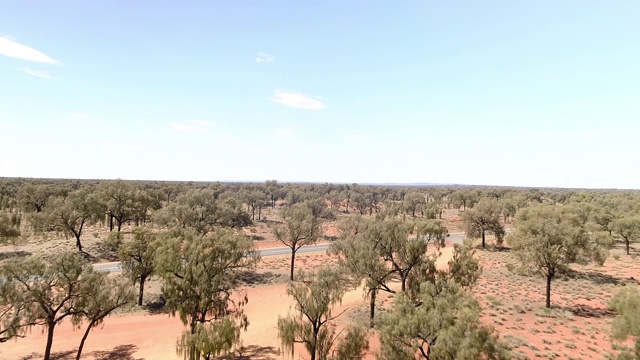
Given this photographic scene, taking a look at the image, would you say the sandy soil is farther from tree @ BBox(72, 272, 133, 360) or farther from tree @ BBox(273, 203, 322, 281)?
tree @ BBox(273, 203, 322, 281)

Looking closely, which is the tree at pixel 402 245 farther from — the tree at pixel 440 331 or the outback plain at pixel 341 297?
the tree at pixel 440 331

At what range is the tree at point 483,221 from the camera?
226 feet

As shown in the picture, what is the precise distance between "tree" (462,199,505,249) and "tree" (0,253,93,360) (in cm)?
6615

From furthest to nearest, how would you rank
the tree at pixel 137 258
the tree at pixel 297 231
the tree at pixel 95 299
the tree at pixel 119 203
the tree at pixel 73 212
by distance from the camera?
the tree at pixel 119 203 < the tree at pixel 73 212 < the tree at pixel 297 231 < the tree at pixel 137 258 < the tree at pixel 95 299

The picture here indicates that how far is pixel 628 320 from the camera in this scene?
58.2ft

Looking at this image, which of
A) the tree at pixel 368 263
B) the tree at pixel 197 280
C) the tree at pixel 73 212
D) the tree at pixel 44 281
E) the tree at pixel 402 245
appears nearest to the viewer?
the tree at pixel 44 281

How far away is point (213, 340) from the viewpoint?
1942 cm

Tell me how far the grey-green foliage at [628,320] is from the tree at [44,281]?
106 feet

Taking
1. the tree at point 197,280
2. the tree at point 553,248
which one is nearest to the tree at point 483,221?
the tree at point 553,248

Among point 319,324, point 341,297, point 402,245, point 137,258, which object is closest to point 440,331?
point 341,297

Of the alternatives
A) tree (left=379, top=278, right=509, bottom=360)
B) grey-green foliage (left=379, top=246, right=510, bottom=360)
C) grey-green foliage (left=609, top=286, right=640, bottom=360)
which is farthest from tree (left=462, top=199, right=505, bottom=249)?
tree (left=379, top=278, right=509, bottom=360)

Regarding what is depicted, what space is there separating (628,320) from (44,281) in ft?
115

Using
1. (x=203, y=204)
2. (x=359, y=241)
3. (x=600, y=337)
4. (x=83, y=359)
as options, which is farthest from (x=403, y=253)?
(x=203, y=204)

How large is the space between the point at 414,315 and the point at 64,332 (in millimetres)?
31205
